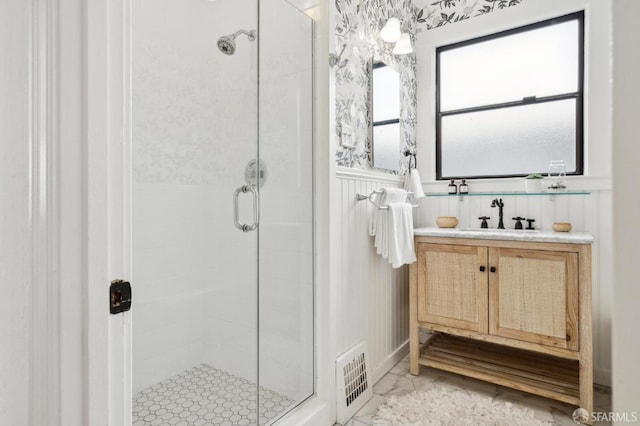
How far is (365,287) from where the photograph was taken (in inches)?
80.2

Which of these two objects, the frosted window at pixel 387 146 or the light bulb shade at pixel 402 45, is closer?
the frosted window at pixel 387 146

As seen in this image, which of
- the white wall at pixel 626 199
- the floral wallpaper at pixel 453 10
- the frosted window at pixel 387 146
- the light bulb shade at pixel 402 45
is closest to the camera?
the white wall at pixel 626 199

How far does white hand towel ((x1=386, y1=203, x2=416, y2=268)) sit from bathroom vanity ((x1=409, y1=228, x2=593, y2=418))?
0.15m

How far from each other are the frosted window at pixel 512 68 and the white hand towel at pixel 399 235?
119 cm

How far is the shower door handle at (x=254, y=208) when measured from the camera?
1.75 meters

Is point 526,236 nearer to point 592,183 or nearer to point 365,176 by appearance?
point 592,183

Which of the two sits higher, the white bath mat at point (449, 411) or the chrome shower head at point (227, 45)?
the chrome shower head at point (227, 45)

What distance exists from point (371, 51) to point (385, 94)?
292 millimetres

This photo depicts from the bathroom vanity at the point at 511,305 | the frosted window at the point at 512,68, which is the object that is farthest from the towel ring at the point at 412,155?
the bathroom vanity at the point at 511,305

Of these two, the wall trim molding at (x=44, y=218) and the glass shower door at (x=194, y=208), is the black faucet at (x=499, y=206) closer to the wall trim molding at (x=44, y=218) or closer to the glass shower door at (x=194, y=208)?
the glass shower door at (x=194, y=208)

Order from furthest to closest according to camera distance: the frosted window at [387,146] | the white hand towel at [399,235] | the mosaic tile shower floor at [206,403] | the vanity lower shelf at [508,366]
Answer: the frosted window at [387,146]
the white hand towel at [399,235]
the vanity lower shelf at [508,366]
the mosaic tile shower floor at [206,403]

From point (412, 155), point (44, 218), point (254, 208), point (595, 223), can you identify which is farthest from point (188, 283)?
point (595, 223)

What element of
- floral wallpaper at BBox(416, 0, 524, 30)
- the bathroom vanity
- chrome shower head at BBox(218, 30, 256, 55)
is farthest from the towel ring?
chrome shower head at BBox(218, 30, 256, 55)

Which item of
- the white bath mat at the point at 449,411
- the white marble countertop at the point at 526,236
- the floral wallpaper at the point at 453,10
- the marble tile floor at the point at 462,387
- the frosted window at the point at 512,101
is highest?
the floral wallpaper at the point at 453,10
